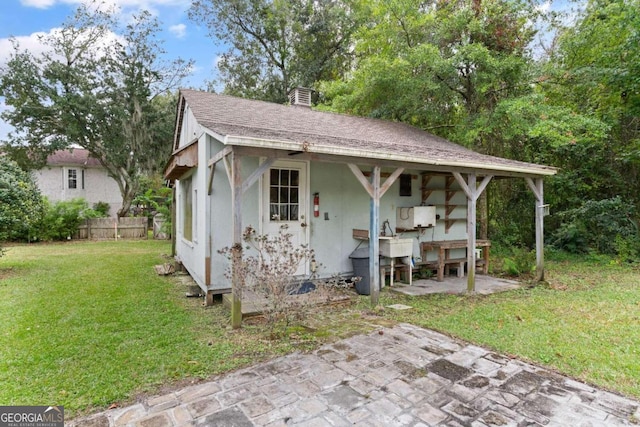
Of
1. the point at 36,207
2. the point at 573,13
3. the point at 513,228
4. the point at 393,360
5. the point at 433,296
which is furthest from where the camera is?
the point at 513,228

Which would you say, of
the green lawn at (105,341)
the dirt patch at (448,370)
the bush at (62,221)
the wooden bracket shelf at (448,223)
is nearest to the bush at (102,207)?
the bush at (62,221)

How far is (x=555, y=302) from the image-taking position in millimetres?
5867

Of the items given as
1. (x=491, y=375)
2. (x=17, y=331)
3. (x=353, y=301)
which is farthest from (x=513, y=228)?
(x=17, y=331)

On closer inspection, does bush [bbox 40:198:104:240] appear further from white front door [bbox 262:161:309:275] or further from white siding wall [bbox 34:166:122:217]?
white front door [bbox 262:161:309:275]

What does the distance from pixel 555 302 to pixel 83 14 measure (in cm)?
2220

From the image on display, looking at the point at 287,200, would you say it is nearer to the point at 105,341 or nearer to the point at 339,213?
the point at 339,213

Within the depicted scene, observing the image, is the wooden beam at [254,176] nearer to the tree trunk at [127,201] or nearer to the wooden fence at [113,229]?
the wooden fence at [113,229]

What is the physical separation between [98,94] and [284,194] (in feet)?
50.8

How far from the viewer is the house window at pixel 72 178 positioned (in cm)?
2131

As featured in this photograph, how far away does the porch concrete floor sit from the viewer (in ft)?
21.6

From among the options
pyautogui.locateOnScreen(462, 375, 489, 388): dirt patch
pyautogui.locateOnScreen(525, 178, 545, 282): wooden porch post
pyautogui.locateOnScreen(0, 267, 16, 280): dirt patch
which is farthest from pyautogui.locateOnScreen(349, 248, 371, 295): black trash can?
pyautogui.locateOnScreen(0, 267, 16, 280): dirt patch

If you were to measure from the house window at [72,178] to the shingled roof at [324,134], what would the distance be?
56.7ft

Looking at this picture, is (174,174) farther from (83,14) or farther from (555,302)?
(83,14)

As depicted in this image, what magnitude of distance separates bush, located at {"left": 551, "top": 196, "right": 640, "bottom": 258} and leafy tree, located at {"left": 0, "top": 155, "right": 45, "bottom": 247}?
1503 centimetres
